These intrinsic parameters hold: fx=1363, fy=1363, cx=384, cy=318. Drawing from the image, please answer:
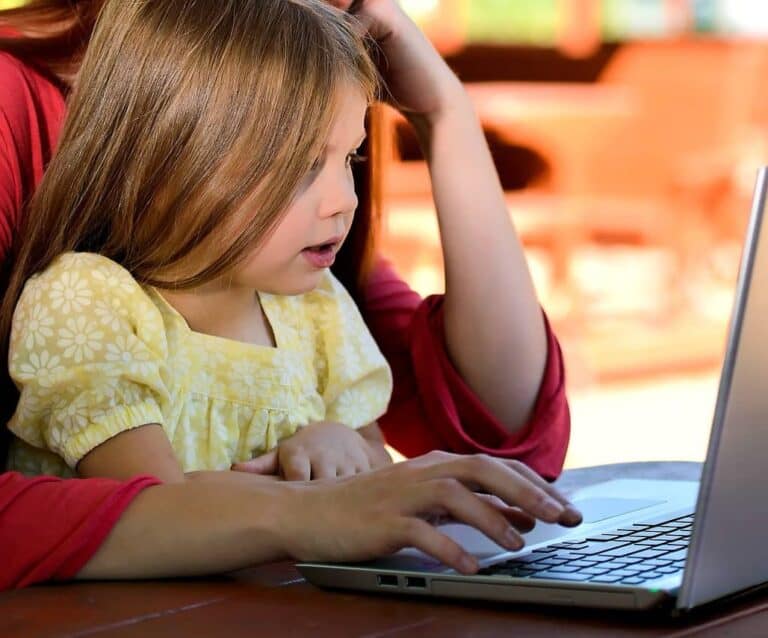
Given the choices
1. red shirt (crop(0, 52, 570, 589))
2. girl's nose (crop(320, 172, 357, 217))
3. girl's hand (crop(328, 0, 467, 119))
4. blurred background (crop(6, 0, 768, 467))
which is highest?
girl's hand (crop(328, 0, 467, 119))

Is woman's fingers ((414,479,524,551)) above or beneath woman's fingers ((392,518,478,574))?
above

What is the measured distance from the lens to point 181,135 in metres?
1.05

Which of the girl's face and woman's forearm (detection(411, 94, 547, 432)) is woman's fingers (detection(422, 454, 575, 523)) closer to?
the girl's face

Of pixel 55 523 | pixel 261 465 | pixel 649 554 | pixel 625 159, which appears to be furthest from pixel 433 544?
pixel 625 159

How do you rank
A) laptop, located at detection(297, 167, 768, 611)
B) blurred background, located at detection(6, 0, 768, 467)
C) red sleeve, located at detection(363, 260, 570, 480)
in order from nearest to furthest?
laptop, located at detection(297, 167, 768, 611) < red sleeve, located at detection(363, 260, 570, 480) < blurred background, located at detection(6, 0, 768, 467)

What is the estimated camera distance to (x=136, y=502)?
32.7 inches

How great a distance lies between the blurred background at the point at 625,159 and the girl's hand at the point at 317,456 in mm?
2856

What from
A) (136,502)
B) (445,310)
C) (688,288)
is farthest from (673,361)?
(136,502)

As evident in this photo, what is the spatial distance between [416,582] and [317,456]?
1.09ft

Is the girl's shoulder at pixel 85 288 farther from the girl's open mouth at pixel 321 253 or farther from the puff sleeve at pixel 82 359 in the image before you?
the girl's open mouth at pixel 321 253

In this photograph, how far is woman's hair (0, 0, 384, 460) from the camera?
1043mm

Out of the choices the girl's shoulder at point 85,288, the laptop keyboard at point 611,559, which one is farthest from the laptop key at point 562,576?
the girl's shoulder at point 85,288

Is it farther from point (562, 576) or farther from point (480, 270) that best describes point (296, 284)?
point (562, 576)

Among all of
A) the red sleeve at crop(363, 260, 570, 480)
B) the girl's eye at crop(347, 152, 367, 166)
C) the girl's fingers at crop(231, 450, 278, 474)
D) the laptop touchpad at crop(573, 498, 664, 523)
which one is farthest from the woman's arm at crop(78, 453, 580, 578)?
the red sleeve at crop(363, 260, 570, 480)
